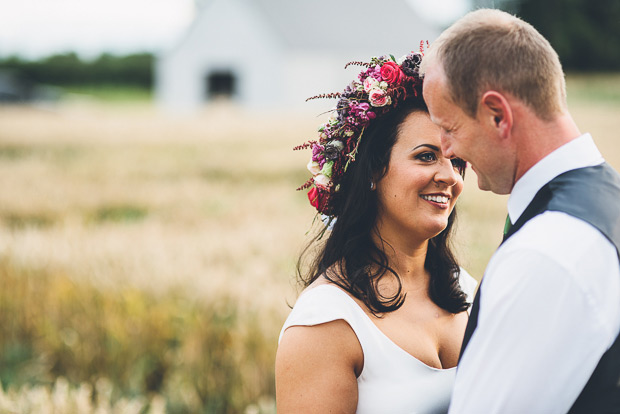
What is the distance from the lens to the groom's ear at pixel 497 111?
1.89m

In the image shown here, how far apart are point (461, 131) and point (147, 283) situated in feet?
16.8

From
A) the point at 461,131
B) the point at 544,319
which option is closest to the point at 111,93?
the point at 461,131

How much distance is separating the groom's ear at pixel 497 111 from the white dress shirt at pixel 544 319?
293 mm

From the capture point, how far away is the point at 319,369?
2570mm

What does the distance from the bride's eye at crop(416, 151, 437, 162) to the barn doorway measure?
45005 mm

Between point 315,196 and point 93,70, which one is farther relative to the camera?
point 93,70

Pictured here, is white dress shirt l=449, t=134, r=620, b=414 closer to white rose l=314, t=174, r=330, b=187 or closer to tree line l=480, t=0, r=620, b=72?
white rose l=314, t=174, r=330, b=187

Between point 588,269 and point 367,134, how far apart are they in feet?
4.76

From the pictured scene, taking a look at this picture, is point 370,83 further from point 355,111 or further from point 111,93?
point 111,93

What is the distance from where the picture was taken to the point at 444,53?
1999 millimetres

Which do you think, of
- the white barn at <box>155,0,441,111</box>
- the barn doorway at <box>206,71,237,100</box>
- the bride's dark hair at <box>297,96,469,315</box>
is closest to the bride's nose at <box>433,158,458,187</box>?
the bride's dark hair at <box>297,96,469,315</box>

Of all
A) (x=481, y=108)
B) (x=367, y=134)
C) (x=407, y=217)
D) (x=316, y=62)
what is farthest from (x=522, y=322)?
(x=316, y=62)

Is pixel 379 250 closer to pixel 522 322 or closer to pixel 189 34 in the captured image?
pixel 522 322

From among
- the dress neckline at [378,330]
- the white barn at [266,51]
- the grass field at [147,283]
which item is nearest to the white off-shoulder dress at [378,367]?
the dress neckline at [378,330]
